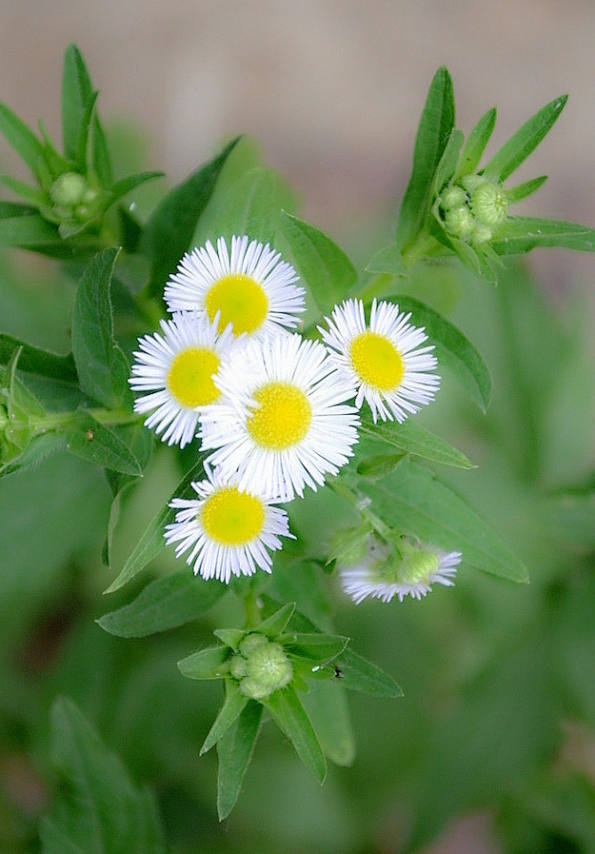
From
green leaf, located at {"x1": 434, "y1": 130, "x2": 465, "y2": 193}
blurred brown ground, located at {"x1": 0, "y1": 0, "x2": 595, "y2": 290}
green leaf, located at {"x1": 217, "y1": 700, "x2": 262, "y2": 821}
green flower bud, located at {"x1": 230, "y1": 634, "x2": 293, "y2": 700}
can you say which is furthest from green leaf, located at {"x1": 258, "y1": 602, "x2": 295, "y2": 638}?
blurred brown ground, located at {"x1": 0, "y1": 0, "x2": 595, "y2": 290}

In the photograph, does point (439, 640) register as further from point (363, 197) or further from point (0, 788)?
point (363, 197)

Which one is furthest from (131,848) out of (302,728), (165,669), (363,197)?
(363,197)

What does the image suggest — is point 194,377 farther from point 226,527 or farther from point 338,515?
point 338,515

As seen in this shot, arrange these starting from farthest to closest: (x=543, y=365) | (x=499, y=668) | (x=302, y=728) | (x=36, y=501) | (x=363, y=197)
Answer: (x=363, y=197) → (x=543, y=365) → (x=499, y=668) → (x=36, y=501) → (x=302, y=728)

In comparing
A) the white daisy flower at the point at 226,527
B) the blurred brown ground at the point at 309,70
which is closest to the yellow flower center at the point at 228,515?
the white daisy flower at the point at 226,527

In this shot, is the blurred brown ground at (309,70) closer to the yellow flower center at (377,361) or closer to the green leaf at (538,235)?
the green leaf at (538,235)
